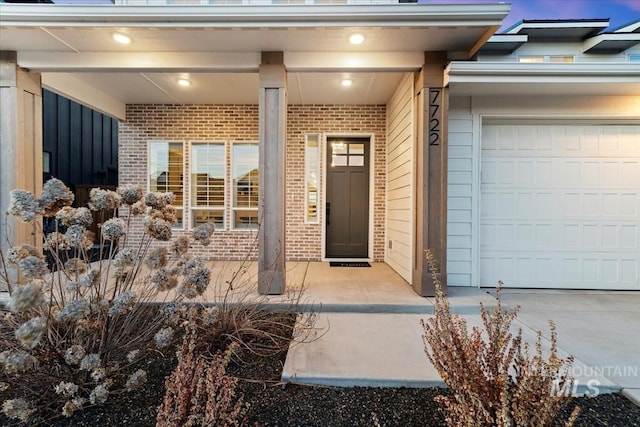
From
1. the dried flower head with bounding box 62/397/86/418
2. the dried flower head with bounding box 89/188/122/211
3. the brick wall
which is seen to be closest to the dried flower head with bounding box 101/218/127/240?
the dried flower head with bounding box 89/188/122/211

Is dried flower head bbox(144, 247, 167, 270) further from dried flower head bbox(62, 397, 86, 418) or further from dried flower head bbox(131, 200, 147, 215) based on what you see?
dried flower head bbox(62, 397, 86, 418)

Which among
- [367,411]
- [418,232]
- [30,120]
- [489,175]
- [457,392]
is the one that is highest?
[30,120]

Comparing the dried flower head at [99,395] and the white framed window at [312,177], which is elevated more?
the white framed window at [312,177]

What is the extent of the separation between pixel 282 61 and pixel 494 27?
234 centimetres

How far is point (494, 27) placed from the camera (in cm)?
314

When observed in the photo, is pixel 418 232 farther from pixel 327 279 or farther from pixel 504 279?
pixel 504 279

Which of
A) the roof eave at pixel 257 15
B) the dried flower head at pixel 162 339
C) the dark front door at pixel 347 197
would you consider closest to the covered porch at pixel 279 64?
the roof eave at pixel 257 15

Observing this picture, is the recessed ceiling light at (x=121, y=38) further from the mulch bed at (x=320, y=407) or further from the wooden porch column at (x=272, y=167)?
the mulch bed at (x=320, y=407)

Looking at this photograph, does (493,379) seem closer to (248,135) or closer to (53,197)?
(53,197)

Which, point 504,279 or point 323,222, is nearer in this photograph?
point 504,279

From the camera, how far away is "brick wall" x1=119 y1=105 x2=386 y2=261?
5.75 m

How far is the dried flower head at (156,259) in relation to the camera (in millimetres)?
1929

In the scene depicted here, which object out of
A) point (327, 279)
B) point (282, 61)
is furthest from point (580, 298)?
point (282, 61)

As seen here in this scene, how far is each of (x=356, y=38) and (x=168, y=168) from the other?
174 inches
